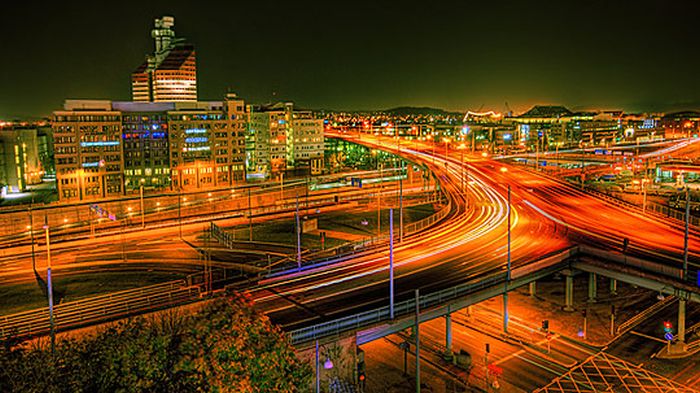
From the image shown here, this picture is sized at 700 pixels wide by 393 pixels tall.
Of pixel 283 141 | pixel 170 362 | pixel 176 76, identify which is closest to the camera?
pixel 170 362

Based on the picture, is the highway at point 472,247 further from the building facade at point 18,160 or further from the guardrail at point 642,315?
the building facade at point 18,160

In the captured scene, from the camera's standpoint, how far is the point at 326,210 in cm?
7000

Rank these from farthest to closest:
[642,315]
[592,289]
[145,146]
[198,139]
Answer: [198,139]
[145,146]
[592,289]
[642,315]

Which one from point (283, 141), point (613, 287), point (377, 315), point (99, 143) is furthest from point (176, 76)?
point (377, 315)

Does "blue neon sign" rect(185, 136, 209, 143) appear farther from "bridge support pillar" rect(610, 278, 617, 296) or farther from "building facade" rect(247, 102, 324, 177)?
"bridge support pillar" rect(610, 278, 617, 296)

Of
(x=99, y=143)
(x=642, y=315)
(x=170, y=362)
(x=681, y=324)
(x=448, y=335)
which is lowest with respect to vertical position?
(x=642, y=315)

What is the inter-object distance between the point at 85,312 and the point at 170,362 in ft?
47.2

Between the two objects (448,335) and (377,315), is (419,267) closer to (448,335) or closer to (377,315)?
(448,335)

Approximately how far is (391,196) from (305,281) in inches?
2061

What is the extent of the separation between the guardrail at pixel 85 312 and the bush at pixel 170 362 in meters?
9.60

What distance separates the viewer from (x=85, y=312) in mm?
28109

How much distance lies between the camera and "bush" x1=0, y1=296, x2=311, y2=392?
49.3 feet

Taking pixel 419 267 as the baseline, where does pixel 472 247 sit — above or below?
above

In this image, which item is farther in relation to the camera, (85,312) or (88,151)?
(88,151)
